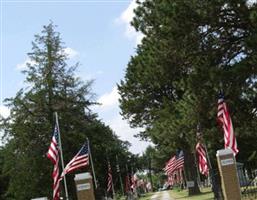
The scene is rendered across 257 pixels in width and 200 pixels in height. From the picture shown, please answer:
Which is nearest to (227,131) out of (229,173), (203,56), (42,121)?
(229,173)

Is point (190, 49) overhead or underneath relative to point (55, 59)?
underneath

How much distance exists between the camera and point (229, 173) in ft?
66.4

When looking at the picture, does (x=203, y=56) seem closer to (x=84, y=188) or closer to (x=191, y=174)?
(x=84, y=188)

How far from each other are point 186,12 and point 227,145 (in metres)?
6.70

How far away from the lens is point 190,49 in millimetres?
27453

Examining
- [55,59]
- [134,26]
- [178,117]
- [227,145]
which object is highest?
[55,59]

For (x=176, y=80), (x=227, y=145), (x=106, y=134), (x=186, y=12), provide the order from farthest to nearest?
(x=106, y=134), (x=176, y=80), (x=186, y=12), (x=227, y=145)

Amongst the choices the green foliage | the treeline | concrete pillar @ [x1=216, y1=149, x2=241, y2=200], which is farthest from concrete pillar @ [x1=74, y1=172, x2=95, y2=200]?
the green foliage

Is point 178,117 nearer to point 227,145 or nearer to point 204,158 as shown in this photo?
point 204,158

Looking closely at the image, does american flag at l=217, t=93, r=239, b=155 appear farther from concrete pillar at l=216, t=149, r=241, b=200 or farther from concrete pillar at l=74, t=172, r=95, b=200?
concrete pillar at l=74, t=172, r=95, b=200

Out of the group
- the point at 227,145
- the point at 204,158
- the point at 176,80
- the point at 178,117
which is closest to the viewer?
the point at 227,145

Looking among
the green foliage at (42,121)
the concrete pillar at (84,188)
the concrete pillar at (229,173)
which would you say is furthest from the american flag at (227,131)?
the green foliage at (42,121)

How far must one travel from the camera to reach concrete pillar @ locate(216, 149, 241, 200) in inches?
787

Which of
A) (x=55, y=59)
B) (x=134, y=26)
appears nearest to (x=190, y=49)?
(x=134, y=26)
